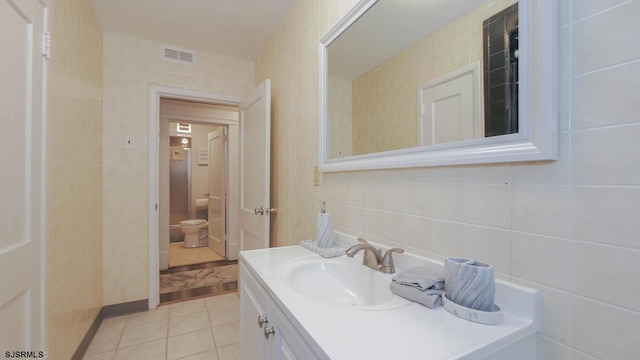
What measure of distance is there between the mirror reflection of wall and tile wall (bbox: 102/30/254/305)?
1905mm

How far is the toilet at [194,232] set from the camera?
4.55 metres

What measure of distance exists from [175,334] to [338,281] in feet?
5.44

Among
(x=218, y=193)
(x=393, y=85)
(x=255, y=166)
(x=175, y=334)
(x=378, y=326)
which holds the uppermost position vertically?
(x=393, y=85)

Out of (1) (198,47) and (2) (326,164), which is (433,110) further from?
(1) (198,47)

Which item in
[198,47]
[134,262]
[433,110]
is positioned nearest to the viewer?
[433,110]

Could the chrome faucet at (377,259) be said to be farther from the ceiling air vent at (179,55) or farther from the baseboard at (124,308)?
the ceiling air vent at (179,55)

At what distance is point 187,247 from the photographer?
181 inches

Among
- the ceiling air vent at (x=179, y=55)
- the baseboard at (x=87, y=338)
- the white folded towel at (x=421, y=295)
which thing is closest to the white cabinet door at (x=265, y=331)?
the white folded towel at (x=421, y=295)

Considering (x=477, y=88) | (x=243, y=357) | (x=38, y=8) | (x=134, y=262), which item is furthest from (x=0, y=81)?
(x=134, y=262)

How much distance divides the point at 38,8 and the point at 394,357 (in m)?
1.90

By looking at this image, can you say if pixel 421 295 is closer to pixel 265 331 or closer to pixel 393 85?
pixel 265 331

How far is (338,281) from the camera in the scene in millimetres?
1152

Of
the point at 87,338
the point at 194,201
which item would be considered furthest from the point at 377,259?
the point at 194,201

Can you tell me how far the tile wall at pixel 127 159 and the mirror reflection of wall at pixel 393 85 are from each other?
1905 mm
